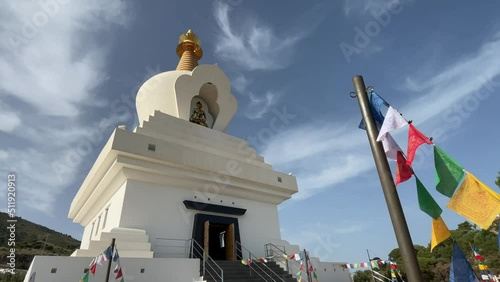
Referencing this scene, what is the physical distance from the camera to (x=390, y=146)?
3215 millimetres

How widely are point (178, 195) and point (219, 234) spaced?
10.2ft

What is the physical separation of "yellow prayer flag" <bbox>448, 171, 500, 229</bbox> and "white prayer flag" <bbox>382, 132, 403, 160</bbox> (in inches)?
30.1

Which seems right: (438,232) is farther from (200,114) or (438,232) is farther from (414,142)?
(200,114)

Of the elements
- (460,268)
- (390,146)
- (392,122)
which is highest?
(392,122)

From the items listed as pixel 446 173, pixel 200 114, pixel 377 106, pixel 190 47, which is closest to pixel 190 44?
pixel 190 47

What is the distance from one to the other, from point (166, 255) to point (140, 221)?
1.54 m

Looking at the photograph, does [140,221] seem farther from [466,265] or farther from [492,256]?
[492,256]

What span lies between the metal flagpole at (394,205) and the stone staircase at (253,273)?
24.1 ft

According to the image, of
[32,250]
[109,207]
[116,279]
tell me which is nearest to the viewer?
[116,279]

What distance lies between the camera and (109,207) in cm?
1171

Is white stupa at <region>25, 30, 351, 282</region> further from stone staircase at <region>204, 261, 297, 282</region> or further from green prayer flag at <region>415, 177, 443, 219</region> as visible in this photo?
green prayer flag at <region>415, 177, 443, 219</region>


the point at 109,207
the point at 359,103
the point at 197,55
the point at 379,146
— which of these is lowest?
the point at 379,146

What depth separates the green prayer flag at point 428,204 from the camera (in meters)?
3.25

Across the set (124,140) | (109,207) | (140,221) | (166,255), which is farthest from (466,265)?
(109,207)
